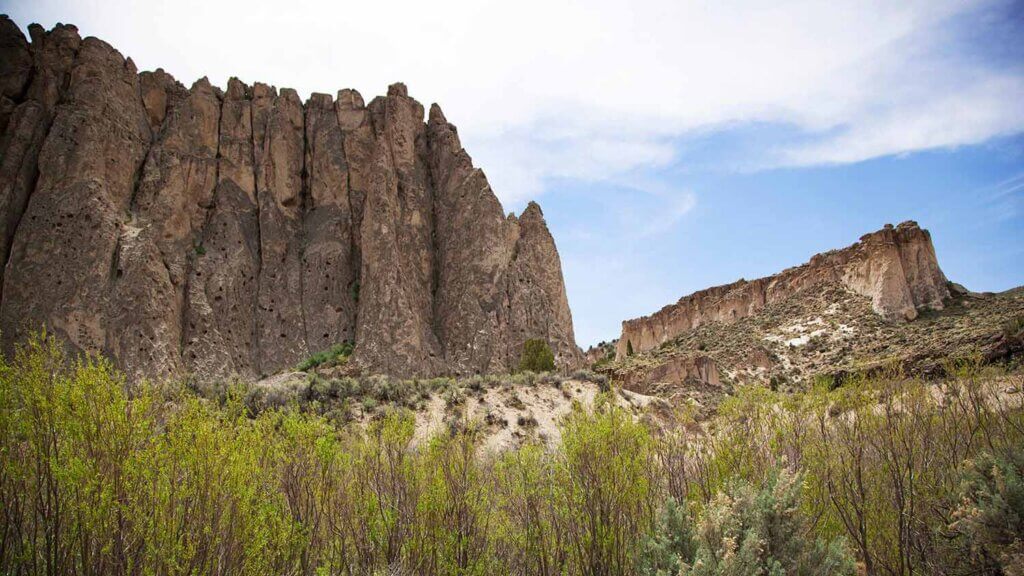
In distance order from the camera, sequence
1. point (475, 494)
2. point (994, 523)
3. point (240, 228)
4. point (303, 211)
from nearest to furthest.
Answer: point (994, 523), point (475, 494), point (240, 228), point (303, 211)

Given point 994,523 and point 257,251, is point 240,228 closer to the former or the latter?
point 257,251

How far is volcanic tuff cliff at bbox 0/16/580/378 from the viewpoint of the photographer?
31.8 meters

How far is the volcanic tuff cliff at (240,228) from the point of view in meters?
31.8

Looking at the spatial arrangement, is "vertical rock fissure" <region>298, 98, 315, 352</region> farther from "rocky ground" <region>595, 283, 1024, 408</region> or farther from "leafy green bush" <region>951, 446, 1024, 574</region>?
"leafy green bush" <region>951, 446, 1024, 574</region>

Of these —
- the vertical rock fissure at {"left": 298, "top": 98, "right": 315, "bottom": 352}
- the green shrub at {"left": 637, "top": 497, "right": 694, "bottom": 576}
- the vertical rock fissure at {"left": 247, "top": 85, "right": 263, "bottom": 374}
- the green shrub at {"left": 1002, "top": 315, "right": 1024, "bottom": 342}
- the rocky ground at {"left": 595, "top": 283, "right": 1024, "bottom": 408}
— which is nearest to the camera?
the green shrub at {"left": 637, "top": 497, "right": 694, "bottom": 576}

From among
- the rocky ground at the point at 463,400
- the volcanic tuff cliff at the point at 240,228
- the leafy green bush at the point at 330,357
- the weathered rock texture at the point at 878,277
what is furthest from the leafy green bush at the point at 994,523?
the weathered rock texture at the point at 878,277

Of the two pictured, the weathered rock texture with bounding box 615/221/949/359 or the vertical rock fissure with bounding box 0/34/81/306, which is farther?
the weathered rock texture with bounding box 615/221/949/359

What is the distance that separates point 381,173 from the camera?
42.0 meters

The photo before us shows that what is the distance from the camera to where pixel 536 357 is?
36.4 m

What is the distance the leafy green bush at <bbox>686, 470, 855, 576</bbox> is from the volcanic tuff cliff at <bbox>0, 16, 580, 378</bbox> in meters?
28.3

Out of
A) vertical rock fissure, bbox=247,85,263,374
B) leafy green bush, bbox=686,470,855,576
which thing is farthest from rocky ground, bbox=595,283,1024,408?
vertical rock fissure, bbox=247,85,263,374

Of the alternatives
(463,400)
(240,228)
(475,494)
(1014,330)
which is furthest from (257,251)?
(1014,330)

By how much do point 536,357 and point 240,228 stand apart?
22391 millimetres

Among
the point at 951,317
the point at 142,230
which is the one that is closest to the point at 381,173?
the point at 142,230
